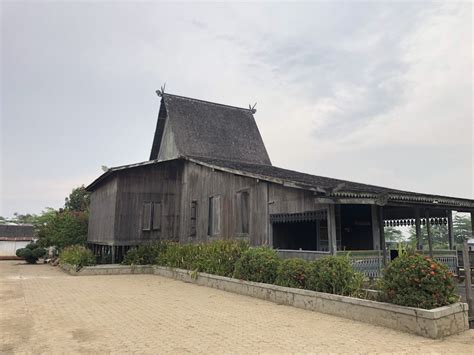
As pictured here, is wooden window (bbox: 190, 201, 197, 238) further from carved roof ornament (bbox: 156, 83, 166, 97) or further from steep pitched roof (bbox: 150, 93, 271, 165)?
carved roof ornament (bbox: 156, 83, 166, 97)

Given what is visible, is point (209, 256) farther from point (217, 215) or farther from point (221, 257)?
point (217, 215)

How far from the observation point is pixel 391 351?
17.9ft

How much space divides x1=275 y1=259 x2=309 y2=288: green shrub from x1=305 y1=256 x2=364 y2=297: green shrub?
1.02 ft

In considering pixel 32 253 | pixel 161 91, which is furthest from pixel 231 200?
pixel 32 253

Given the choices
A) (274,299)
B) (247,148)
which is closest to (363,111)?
(247,148)

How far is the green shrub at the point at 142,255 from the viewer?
17.4 m

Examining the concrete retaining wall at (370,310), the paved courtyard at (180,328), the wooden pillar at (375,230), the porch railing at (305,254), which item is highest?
the wooden pillar at (375,230)

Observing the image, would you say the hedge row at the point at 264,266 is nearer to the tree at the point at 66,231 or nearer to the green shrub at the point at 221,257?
the green shrub at the point at 221,257

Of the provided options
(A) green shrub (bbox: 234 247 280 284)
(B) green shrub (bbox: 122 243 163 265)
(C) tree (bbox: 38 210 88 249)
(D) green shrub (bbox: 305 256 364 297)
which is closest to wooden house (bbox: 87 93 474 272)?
(B) green shrub (bbox: 122 243 163 265)

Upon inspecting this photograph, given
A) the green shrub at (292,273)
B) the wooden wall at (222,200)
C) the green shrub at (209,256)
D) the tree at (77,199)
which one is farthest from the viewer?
the tree at (77,199)

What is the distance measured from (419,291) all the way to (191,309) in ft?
16.0

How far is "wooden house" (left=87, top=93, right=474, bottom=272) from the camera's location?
448 inches

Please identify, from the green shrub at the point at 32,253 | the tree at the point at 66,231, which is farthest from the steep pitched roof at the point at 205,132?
the green shrub at the point at 32,253

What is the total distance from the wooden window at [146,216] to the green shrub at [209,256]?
2.42 m
